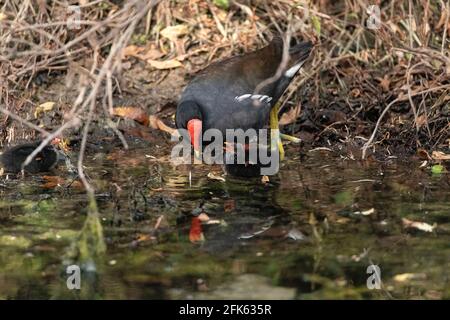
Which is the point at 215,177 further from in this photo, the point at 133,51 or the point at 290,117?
the point at 133,51

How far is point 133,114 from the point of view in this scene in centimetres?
809

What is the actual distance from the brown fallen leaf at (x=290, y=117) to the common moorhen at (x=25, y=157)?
2.20 metres

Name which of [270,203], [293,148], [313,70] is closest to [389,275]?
[270,203]

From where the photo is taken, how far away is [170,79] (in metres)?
8.50

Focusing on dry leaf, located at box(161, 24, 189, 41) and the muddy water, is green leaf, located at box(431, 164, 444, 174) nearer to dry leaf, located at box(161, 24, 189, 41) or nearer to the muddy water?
the muddy water

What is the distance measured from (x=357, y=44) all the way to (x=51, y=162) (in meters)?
3.19

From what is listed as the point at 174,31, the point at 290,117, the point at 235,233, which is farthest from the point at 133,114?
the point at 235,233

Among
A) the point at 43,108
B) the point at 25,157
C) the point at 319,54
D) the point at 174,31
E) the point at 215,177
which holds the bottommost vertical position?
the point at 215,177

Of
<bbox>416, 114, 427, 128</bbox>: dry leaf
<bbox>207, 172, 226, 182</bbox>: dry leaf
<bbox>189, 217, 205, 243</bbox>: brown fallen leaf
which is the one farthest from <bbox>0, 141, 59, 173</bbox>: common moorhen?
<bbox>416, 114, 427, 128</bbox>: dry leaf

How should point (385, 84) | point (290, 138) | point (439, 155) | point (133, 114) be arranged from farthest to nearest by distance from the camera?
1. point (133, 114)
2. point (385, 84)
3. point (290, 138)
4. point (439, 155)

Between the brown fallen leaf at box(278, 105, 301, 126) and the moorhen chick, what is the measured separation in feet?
1.79

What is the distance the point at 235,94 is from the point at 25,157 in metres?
1.67

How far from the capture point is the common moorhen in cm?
655

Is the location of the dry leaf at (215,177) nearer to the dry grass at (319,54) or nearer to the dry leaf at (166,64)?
the dry grass at (319,54)
